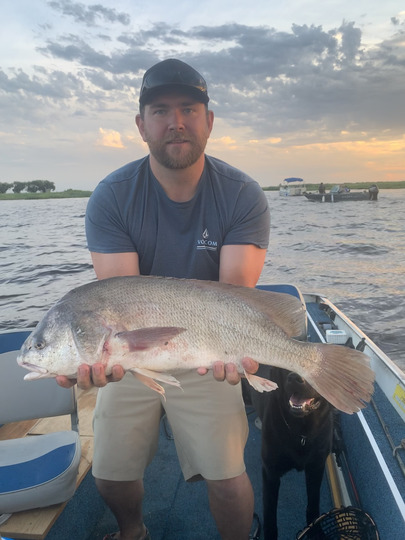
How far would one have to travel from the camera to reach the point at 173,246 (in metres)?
3.10

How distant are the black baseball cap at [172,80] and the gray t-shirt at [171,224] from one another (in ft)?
1.96

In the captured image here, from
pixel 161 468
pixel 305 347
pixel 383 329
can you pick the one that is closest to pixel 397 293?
pixel 383 329

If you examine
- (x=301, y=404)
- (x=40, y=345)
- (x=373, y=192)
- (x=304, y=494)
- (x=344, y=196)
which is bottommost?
(x=344, y=196)

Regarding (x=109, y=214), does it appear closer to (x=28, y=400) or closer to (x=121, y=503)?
(x=28, y=400)

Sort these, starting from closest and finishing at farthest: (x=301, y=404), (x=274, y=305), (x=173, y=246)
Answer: (x=274, y=305), (x=301, y=404), (x=173, y=246)

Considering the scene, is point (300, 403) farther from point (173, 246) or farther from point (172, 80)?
point (172, 80)

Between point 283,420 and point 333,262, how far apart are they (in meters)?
16.5

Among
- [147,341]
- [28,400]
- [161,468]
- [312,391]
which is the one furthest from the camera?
[161,468]

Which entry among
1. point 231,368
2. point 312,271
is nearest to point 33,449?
point 231,368

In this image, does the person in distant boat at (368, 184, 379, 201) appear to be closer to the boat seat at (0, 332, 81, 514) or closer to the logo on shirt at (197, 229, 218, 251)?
the logo on shirt at (197, 229, 218, 251)

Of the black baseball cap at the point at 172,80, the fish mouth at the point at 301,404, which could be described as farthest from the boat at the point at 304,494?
the black baseball cap at the point at 172,80

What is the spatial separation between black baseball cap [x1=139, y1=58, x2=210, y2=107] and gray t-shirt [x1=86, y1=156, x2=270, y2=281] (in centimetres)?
60

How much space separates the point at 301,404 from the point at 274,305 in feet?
2.35

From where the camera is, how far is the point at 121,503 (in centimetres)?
297
